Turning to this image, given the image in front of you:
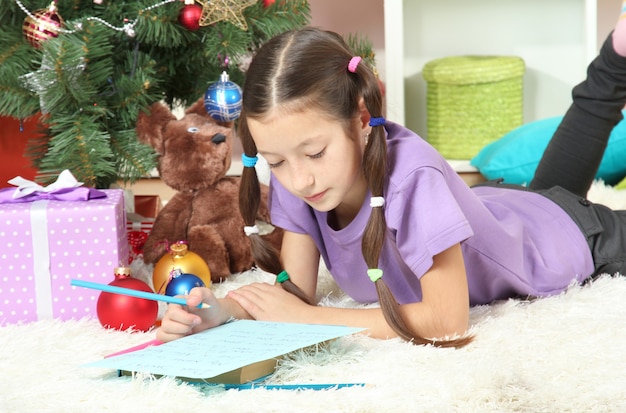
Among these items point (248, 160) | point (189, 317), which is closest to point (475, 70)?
point (248, 160)

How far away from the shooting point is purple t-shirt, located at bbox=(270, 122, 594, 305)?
1.05m

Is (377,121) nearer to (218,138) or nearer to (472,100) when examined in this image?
(218,138)

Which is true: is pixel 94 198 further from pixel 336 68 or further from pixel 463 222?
pixel 463 222

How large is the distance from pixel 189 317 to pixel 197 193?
1.92 ft

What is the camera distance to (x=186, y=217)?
1.56 metres

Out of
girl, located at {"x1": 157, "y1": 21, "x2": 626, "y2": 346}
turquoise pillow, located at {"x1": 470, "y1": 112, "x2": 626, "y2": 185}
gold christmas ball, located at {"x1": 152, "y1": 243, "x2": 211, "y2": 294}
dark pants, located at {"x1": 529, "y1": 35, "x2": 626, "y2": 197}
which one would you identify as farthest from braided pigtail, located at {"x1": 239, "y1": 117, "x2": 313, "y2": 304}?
turquoise pillow, located at {"x1": 470, "y1": 112, "x2": 626, "y2": 185}

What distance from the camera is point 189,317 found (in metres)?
1.03

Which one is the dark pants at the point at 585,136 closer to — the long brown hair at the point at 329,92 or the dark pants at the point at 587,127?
the dark pants at the point at 587,127

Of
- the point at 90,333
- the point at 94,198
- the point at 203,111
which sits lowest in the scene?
the point at 90,333

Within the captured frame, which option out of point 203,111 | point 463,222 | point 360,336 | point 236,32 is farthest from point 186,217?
point 463,222

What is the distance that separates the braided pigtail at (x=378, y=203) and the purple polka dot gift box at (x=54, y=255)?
1.39ft

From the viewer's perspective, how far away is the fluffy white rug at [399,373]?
90cm

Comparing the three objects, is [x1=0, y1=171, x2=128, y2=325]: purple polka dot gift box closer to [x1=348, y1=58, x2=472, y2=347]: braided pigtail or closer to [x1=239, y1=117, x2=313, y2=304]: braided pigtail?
[x1=239, y1=117, x2=313, y2=304]: braided pigtail

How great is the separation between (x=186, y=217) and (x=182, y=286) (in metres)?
0.35
